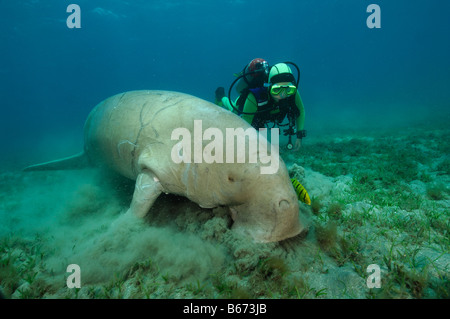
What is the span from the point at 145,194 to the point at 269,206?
169 centimetres

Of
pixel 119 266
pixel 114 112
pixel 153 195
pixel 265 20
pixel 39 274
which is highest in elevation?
pixel 265 20

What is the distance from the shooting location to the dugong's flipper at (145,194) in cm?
280

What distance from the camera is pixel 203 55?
88.0 metres

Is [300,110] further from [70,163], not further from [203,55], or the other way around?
[203,55]

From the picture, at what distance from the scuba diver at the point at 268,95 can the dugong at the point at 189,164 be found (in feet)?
7.35

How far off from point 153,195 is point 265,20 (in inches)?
3190

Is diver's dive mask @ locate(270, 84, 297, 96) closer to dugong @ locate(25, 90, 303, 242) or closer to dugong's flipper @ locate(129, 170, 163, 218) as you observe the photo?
dugong @ locate(25, 90, 303, 242)

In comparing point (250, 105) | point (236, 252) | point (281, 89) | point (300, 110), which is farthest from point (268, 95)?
point (236, 252)

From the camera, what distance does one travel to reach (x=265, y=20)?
68438mm

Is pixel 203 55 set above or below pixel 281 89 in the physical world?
above

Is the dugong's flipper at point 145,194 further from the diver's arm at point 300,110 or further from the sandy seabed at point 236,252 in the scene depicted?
the diver's arm at point 300,110

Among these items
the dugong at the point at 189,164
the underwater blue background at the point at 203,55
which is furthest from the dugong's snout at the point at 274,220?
the underwater blue background at the point at 203,55
